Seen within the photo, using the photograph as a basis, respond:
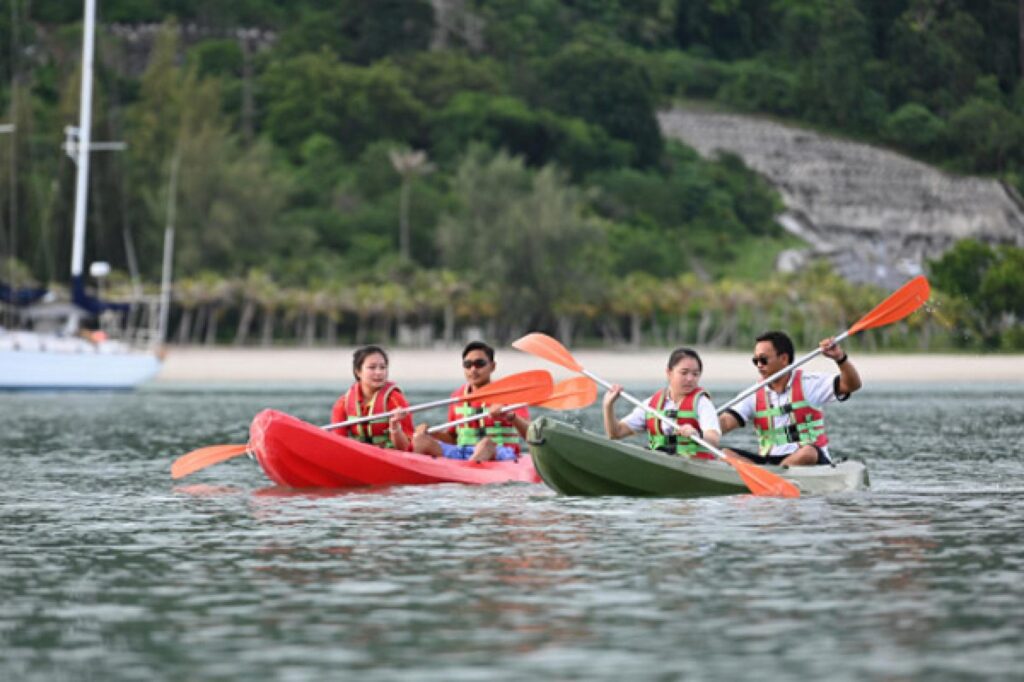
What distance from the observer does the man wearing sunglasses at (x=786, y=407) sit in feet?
57.4

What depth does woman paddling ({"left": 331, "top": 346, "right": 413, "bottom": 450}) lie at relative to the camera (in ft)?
64.7

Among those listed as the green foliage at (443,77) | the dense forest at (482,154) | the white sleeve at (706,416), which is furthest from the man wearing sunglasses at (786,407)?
the green foliage at (443,77)

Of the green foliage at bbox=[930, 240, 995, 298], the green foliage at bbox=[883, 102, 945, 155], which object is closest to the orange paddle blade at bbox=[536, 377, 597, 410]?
the green foliage at bbox=[930, 240, 995, 298]

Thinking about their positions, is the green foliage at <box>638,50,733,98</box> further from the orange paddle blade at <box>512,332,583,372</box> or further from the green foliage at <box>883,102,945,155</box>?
the orange paddle blade at <box>512,332,583,372</box>

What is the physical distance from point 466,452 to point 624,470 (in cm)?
327

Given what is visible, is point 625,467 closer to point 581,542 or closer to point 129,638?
point 581,542

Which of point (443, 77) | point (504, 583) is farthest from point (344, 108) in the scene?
point (504, 583)

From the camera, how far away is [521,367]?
75750mm

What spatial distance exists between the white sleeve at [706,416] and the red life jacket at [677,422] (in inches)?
2.1

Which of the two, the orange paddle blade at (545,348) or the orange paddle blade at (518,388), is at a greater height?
the orange paddle blade at (545,348)

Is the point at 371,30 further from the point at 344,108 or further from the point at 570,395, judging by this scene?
the point at 570,395

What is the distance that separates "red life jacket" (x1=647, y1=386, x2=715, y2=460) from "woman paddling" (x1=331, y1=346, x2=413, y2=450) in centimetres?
285

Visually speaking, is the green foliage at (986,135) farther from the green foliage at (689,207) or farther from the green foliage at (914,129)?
the green foliage at (689,207)

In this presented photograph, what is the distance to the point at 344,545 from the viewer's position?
15.5 m
